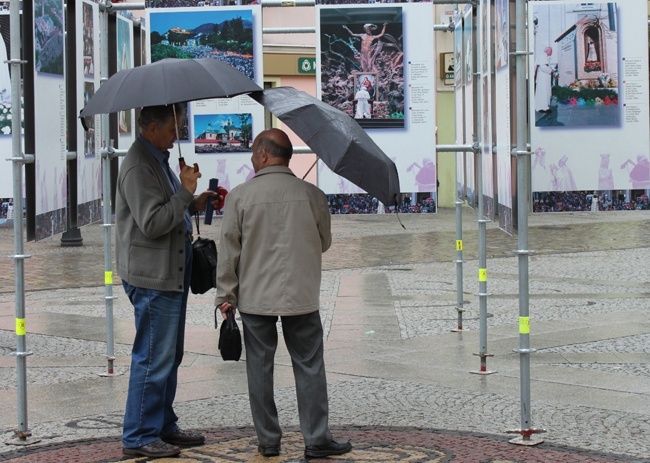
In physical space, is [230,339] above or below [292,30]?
below

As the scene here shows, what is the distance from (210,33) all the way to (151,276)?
3.27 meters

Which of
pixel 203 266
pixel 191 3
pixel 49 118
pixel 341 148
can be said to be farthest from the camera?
pixel 191 3

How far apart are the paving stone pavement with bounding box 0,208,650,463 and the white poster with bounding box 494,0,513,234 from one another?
1255mm

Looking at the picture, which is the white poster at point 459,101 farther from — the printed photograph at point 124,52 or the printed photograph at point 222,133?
the printed photograph at point 124,52

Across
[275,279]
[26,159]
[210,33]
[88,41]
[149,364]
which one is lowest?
[149,364]

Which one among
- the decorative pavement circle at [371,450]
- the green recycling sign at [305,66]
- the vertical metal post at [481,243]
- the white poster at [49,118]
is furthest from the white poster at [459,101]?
the green recycling sign at [305,66]

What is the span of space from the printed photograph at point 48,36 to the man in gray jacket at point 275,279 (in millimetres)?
1776

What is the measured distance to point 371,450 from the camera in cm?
614

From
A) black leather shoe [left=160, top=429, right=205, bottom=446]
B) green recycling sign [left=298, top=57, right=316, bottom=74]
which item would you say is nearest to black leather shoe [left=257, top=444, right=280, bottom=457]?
black leather shoe [left=160, top=429, right=205, bottom=446]

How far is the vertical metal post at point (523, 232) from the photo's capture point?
6352 mm

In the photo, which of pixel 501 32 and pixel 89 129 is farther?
pixel 89 129

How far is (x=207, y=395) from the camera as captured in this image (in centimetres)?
778

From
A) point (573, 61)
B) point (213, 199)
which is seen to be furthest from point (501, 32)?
point (213, 199)

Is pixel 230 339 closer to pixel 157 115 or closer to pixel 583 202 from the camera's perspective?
pixel 157 115
